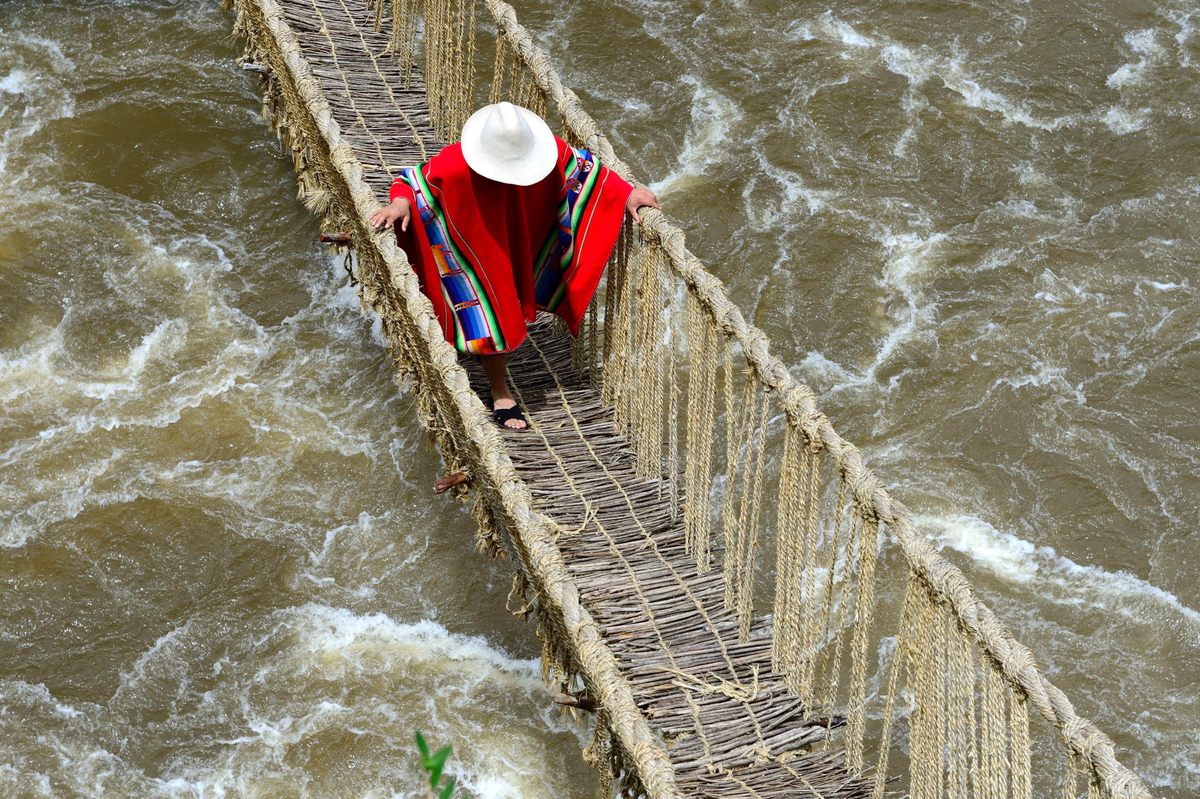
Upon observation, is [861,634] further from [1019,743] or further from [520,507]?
[520,507]

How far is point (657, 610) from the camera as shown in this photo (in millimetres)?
3744

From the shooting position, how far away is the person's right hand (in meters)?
Answer: 4.04

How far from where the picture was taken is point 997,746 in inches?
114

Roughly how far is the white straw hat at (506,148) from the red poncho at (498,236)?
0.08 meters

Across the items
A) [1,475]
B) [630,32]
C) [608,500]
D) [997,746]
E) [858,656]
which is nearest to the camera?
[997,746]

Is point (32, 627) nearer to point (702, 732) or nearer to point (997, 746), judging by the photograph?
point (702, 732)

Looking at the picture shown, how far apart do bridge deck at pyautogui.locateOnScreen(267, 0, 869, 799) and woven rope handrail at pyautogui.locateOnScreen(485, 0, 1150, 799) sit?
56cm

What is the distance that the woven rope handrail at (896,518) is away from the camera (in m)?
2.75

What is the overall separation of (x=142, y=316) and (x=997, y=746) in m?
3.89

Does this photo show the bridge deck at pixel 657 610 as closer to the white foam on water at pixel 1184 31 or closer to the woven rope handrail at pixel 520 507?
the woven rope handrail at pixel 520 507

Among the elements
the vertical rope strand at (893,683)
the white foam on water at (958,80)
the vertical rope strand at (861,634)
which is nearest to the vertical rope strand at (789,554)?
the vertical rope strand at (861,634)

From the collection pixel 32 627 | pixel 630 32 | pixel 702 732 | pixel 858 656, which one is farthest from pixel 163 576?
pixel 630 32

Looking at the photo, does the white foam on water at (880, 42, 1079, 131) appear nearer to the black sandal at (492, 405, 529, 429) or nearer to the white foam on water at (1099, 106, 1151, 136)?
the white foam on water at (1099, 106, 1151, 136)

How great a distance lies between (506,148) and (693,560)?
1.26m
